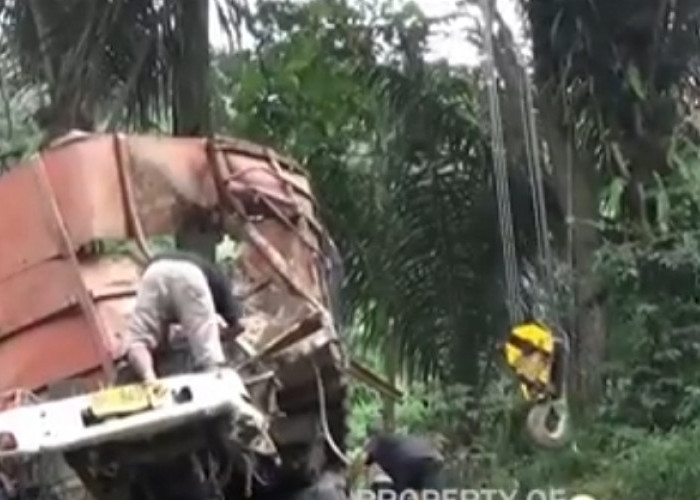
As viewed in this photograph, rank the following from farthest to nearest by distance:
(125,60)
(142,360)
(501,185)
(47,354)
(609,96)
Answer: (501,185), (609,96), (125,60), (47,354), (142,360)

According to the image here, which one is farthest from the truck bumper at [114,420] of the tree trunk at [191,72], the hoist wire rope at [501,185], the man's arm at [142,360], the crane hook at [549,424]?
the hoist wire rope at [501,185]

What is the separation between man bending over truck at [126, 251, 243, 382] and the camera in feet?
22.0

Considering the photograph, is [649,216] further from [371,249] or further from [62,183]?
[62,183]

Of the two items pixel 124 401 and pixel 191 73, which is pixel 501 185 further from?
pixel 124 401

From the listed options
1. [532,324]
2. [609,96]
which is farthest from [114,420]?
[609,96]

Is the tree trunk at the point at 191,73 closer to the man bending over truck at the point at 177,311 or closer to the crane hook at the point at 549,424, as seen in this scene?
the crane hook at the point at 549,424

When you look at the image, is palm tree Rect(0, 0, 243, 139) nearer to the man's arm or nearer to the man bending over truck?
the man bending over truck

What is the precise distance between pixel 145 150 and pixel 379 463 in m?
1.69

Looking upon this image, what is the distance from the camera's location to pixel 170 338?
22.5ft

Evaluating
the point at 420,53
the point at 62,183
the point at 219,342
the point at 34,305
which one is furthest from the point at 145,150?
the point at 420,53

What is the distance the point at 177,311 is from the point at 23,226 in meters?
1.20

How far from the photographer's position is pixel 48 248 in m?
7.64

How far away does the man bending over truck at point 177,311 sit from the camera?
6.71 m

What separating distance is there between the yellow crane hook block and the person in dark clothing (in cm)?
229
